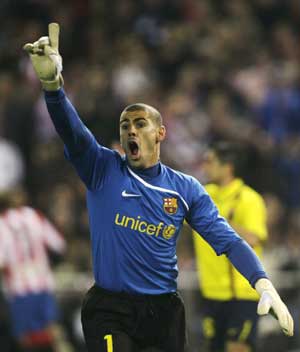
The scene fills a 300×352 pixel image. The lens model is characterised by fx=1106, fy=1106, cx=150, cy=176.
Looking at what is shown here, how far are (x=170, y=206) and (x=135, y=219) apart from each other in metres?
0.22

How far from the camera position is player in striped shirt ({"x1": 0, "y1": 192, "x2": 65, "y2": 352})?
10984 mm

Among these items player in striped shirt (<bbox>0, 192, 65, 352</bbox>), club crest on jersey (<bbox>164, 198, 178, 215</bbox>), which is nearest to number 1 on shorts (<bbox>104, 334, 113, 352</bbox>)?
club crest on jersey (<bbox>164, 198, 178, 215</bbox>)

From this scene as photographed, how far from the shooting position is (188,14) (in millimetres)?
15125

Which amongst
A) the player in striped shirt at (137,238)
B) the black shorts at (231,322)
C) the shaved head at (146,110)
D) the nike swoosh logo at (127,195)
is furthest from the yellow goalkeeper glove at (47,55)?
the black shorts at (231,322)

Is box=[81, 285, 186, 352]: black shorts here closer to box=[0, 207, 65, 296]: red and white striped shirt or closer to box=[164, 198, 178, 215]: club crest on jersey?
box=[164, 198, 178, 215]: club crest on jersey

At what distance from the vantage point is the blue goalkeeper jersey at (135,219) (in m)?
5.94

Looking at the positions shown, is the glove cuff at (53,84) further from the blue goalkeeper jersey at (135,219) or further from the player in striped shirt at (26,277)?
the player in striped shirt at (26,277)

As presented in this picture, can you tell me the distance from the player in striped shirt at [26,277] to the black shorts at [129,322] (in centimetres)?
505

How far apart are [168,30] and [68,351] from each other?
16.9ft

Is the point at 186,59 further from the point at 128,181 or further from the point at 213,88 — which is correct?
the point at 128,181

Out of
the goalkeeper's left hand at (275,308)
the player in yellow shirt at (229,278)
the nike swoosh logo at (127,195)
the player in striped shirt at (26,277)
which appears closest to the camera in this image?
the goalkeeper's left hand at (275,308)

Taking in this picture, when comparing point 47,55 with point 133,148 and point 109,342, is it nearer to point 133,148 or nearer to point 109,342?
point 133,148

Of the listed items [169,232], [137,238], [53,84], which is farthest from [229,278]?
[53,84]

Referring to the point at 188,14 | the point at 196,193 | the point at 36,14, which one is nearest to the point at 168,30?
the point at 188,14
